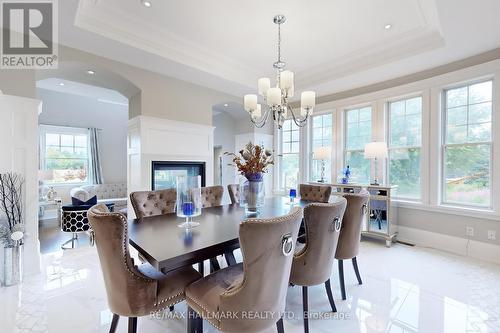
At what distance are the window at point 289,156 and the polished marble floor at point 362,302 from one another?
2.98m

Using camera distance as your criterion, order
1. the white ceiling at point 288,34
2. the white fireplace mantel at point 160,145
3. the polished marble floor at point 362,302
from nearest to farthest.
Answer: the polished marble floor at point 362,302
the white ceiling at point 288,34
the white fireplace mantel at point 160,145

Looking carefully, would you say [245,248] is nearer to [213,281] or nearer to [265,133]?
[213,281]

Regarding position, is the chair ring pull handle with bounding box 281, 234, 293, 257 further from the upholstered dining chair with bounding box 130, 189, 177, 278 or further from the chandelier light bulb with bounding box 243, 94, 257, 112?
the chandelier light bulb with bounding box 243, 94, 257, 112

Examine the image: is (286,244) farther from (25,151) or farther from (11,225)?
(25,151)

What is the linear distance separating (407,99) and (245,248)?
14.1 feet

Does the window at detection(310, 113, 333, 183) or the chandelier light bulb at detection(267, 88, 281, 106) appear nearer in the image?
the chandelier light bulb at detection(267, 88, 281, 106)

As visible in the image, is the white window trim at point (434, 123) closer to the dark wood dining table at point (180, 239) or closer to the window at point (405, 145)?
the window at point (405, 145)

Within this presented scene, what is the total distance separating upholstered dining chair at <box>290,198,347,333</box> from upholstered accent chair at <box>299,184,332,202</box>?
143 centimetres

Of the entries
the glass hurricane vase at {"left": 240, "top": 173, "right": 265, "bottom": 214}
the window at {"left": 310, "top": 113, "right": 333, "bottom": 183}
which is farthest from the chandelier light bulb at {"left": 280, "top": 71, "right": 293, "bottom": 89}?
the window at {"left": 310, "top": 113, "right": 333, "bottom": 183}

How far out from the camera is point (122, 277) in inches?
55.7

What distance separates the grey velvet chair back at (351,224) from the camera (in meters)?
2.30

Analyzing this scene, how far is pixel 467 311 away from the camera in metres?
2.08

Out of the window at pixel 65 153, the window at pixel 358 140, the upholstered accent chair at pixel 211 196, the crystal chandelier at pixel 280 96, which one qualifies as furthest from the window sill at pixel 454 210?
the window at pixel 65 153

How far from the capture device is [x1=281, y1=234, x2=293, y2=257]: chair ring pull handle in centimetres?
128
